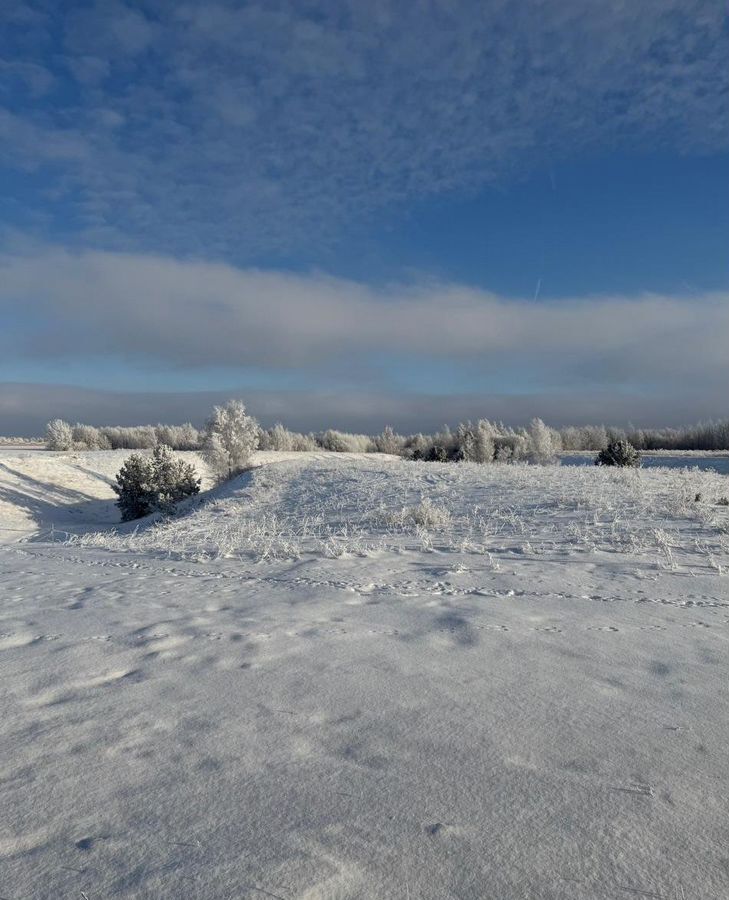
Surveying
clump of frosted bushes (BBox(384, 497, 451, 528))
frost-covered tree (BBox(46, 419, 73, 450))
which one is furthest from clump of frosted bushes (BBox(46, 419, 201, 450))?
clump of frosted bushes (BBox(384, 497, 451, 528))

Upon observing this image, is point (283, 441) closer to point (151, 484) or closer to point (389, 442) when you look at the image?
point (389, 442)

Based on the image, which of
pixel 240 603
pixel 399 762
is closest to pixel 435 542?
pixel 240 603

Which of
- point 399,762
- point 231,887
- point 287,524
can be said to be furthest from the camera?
point 287,524

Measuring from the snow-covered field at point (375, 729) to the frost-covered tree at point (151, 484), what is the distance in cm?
1655

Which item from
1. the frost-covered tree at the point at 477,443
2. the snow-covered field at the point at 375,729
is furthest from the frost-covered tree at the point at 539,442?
the snow-covered field at the point at 375,729

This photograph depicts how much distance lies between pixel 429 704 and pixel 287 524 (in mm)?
10032

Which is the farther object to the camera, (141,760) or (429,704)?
(429,704)

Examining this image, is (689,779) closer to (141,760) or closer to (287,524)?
(141,760)

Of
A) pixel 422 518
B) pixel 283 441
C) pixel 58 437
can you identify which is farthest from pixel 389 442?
pixel 422 518

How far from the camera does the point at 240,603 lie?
5730mm

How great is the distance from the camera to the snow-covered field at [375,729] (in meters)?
1.94

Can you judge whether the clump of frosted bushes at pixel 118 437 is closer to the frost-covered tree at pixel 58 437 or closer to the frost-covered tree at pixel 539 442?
the frost-covered tree at pixel 58 437

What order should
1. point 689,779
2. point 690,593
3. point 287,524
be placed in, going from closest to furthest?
point 689,779 < point 690,593 < point 287,524

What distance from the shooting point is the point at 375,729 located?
116 inches
